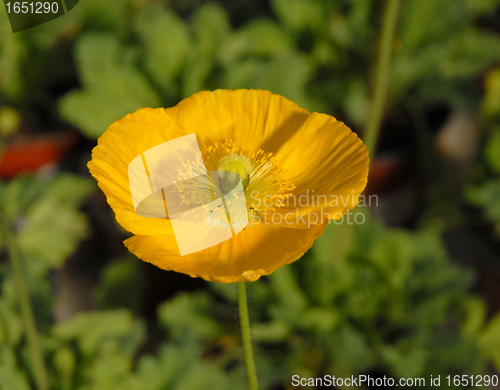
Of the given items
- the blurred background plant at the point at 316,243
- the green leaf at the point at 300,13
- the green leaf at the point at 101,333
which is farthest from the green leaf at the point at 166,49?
the green leaf at the point at 101,333

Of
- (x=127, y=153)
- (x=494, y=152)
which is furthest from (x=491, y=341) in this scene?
(x=127, y=153)

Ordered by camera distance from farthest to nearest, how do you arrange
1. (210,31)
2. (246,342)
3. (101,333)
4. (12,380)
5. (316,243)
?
(210,31)
(316,243)
(101,333)
(12,380)
(246,342)

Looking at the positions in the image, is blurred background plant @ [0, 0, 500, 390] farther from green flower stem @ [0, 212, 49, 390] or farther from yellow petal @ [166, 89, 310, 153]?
yellow petal @ [166, 89, 310, 153]

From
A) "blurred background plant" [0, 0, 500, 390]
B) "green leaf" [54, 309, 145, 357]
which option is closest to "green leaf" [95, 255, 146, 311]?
"blurred background plant" [0, 0, 500, 390]

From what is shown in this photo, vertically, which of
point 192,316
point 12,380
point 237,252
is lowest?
point 192,316

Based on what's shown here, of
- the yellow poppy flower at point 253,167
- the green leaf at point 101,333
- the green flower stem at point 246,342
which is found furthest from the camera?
the green leaf at point 101,333

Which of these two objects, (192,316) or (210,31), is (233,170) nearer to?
(192,316)

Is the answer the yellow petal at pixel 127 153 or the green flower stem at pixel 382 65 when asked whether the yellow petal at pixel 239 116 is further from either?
the green flower stem at pixel 382 65

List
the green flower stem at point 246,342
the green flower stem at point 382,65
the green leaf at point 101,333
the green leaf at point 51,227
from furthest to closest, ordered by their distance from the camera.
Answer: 1. the green leaf at point 51,227
2. the green leaf at point 101,333
3. the green flower stem at point 382,65
4. the green flower stem at point 246,342
